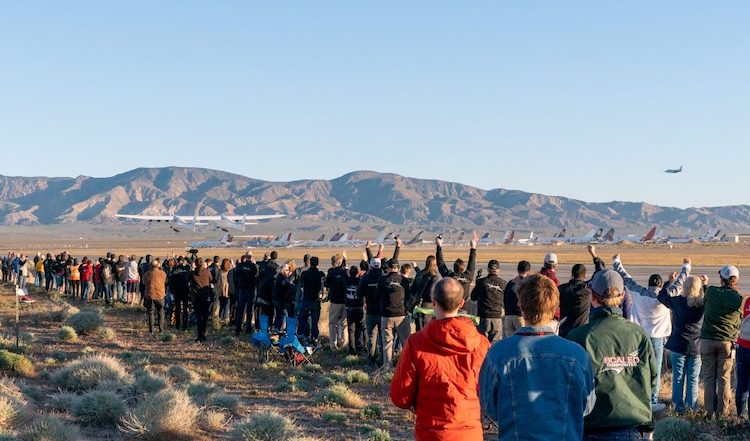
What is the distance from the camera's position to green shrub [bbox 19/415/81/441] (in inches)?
307

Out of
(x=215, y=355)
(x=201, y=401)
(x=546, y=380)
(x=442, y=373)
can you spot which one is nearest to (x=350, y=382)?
(x=201, y=401)

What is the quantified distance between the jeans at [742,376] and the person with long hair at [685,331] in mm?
787

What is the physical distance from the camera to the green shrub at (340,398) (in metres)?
10.6

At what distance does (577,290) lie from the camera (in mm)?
9047

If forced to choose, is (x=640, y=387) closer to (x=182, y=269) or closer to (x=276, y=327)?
(x=276, y=327)

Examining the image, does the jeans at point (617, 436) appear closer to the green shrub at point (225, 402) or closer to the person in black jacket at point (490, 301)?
the green shrub at point (225, 402)

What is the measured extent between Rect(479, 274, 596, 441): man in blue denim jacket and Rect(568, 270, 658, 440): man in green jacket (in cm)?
57

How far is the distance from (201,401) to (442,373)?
6295 mm

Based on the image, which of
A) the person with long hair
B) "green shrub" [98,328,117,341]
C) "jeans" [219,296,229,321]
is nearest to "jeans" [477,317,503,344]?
the person with long hair

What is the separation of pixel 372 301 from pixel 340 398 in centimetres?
301

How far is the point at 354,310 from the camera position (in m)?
14.9

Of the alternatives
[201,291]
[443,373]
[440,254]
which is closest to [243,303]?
[201,291]

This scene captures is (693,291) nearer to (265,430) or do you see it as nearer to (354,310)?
(265,430)

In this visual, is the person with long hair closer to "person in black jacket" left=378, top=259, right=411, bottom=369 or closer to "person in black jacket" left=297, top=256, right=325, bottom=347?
"person in black jacket" left=378, top=259, right=411, bottom=369
